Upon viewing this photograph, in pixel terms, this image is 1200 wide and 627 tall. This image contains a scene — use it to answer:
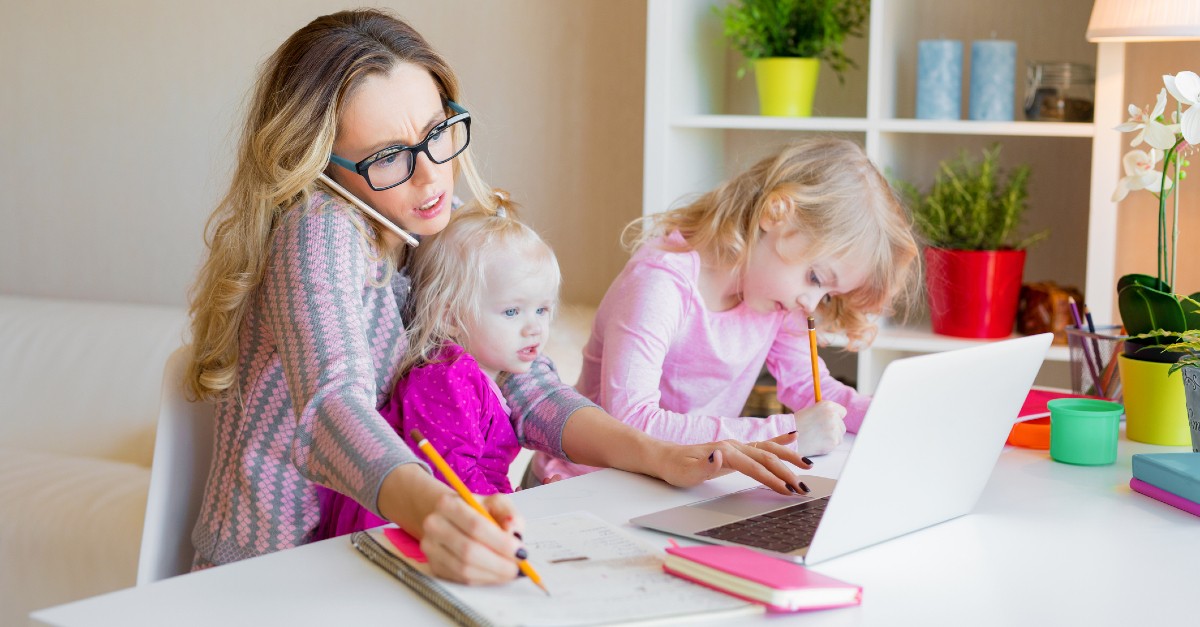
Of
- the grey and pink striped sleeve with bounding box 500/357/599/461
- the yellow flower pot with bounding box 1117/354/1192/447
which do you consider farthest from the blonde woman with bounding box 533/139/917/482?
the yellow flower pot with bounding box 1117/354/1192/447

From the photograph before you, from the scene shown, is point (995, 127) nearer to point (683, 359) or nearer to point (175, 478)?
point (683, 359)

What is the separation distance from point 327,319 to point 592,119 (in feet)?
5.58

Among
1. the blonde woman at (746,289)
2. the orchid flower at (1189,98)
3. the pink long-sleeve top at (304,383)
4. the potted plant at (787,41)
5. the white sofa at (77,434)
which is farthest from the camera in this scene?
the potted plant at (787,41)

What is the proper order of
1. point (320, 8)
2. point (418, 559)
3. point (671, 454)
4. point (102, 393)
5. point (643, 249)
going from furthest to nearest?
point (320, 8) → point (102, 393) → point (643, 249) → point (671, 454) → point (418, 559)

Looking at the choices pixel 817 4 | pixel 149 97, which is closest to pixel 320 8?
pixel 149 97

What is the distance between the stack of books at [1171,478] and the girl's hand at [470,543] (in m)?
0.69

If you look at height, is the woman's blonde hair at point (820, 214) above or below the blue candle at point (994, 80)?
below

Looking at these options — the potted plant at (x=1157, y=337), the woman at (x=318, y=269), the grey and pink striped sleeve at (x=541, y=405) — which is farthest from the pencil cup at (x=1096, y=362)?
the grey and pink striped sleeve at (x=541, y=405)

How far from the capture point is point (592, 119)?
9.18ft

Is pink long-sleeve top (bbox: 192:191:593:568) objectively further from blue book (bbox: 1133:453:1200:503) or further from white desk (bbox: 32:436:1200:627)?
blue book (bbox: 1133:453:1200:503)

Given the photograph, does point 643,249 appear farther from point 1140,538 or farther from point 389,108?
point 1140,538

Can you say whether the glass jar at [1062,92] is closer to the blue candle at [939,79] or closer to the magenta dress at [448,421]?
the blue candle at [939,79]

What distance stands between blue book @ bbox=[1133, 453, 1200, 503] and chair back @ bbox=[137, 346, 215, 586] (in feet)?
3.41

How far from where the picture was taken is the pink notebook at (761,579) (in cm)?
87
